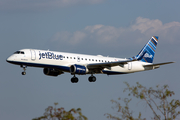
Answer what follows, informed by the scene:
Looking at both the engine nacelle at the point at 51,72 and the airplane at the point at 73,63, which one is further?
the engine nacelle at the point at 51,72

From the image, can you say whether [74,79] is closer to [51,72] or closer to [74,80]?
[74,80]

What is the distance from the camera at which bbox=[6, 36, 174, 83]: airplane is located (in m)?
48.9

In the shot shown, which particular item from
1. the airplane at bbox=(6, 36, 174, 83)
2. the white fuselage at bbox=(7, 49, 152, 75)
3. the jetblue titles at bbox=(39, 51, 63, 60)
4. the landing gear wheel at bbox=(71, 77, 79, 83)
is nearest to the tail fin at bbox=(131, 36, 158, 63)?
the airplane at bbox=(6, 36, 174, 83)

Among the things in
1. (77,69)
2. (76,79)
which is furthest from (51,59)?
(76,79)

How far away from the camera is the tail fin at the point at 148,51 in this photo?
2589 inches

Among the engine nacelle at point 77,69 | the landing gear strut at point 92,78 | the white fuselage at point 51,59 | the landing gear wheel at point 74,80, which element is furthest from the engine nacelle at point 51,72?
the engine nacelle at point 77,69

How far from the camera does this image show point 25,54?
1928 inches

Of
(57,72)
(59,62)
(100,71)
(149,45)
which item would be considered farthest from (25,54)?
(149,45)

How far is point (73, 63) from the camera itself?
52594 millimetres

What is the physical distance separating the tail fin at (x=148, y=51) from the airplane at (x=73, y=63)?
1881 mm

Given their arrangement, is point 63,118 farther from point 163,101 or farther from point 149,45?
point 149,45

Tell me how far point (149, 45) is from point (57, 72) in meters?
22.7

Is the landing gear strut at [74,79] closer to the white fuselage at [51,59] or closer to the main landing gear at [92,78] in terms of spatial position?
the main landing gear at [92,78]

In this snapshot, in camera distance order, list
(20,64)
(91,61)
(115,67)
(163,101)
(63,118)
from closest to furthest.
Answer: (63,118), (163,101), (20,64), (91,61), (115,67)
